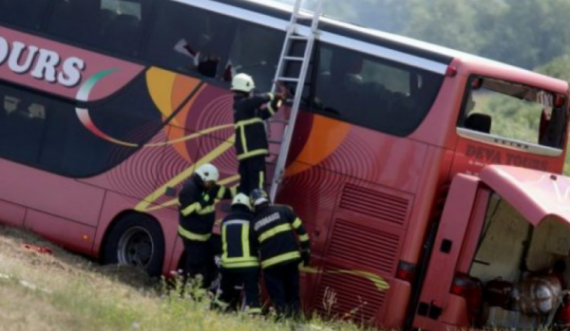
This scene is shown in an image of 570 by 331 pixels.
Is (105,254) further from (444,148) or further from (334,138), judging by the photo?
(444,148)

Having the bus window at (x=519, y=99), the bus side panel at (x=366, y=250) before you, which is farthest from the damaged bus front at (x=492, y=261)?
the bus window at (x=519, y=99)

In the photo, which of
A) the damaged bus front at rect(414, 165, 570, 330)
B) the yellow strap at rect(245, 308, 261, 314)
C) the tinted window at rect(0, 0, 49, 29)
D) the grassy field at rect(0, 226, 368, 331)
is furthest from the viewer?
the tinted window at rect(0, 0, 49, 29)

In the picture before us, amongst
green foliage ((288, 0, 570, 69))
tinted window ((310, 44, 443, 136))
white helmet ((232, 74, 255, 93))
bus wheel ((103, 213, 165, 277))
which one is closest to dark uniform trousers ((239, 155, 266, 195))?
white helmet ((232, 74, 255, 93))

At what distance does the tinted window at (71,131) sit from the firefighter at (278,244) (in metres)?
2.13

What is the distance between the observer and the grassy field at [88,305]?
11664 mm

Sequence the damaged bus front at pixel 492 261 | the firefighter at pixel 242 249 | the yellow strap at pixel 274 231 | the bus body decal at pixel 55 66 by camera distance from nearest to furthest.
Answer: the damaged bus front at pixel 492 261, the yellow strap at pixel 274 231, the firefighter at pixel 242 249, the bus body decal at pixel 55 66

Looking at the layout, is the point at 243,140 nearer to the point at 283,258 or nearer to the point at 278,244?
the point at 278,244

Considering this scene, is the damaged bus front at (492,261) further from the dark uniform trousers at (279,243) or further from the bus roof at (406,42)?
the dark uniform trousers at (279,243)

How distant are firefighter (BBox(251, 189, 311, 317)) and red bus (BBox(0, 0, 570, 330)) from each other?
52cm

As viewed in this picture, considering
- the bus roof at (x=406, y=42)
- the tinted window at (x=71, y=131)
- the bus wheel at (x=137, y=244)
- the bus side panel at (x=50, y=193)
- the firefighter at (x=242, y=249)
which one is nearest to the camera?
the firefighter at (x=242, y=249)

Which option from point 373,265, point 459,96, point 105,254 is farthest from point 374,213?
point 105,254

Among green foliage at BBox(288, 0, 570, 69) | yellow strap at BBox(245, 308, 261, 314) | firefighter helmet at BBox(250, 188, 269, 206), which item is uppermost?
green foliage at BBox(288, 0, 570, 69)

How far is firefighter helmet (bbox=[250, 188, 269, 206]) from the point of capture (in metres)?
15.3

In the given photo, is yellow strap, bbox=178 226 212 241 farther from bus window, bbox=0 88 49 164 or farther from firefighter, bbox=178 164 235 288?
bus window, bbox=0 88 49 164
